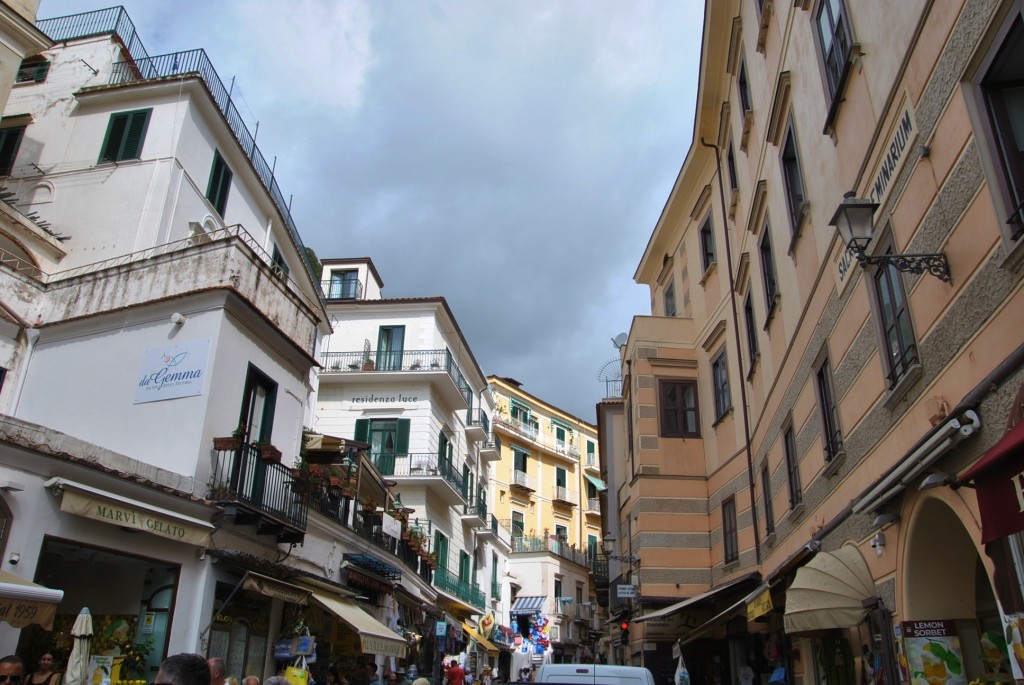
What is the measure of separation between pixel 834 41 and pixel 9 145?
1771cm

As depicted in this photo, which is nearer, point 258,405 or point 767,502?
point 258,405

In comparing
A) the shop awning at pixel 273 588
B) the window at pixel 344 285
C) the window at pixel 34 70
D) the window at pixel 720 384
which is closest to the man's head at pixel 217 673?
the shop awning at pixel 273 588

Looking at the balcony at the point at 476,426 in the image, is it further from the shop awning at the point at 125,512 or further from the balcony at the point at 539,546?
the shop awning at the point at 125,512

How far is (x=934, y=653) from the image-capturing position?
6.69m

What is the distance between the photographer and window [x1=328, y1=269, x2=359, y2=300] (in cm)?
3488

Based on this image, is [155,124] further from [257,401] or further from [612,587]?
[612,587]

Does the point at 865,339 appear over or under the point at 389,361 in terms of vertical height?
under

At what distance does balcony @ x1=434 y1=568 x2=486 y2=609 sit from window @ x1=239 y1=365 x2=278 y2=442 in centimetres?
1697

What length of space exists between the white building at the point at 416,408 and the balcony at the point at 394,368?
4cm

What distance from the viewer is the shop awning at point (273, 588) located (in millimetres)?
11219

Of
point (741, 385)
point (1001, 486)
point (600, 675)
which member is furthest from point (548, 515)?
point (1001, 486)

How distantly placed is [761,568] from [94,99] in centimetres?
1755

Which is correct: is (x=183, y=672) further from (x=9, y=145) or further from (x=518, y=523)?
(x=518, y=523)

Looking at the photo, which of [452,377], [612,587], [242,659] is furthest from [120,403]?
[452,377]
